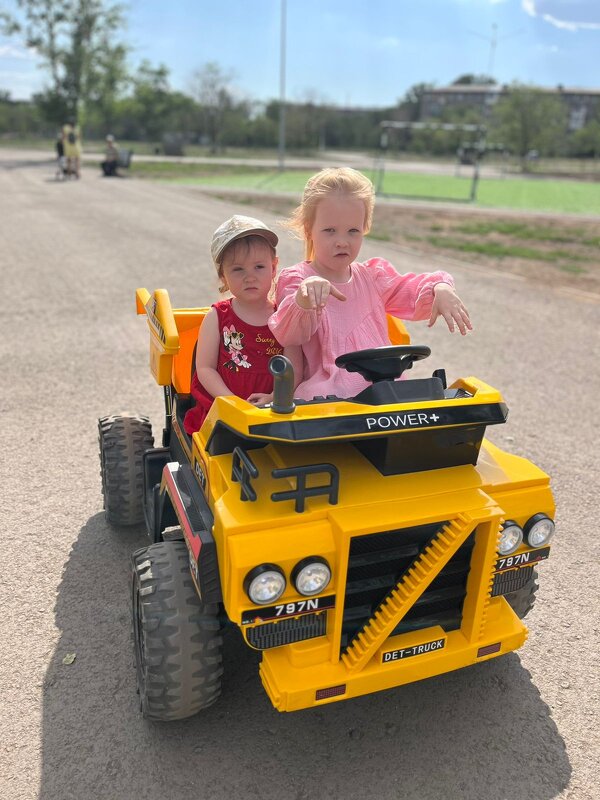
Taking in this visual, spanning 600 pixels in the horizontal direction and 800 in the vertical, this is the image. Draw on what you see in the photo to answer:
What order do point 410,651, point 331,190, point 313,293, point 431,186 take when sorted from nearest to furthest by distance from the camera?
point 410,651, point 313,293, point 331,190, point 431,186

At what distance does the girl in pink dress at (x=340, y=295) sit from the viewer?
278cm

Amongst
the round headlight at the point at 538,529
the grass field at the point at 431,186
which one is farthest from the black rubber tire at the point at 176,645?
the grass field at the point at 431,186

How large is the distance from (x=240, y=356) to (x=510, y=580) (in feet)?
4.98

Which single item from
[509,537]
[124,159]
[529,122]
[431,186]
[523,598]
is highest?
[529,122]

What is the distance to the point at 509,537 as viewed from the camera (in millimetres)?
2482

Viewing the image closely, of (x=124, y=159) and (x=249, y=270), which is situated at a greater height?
(x=249, y=270)

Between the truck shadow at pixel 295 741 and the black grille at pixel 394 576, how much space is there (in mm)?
520

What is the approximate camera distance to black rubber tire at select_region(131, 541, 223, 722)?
2.37 metres

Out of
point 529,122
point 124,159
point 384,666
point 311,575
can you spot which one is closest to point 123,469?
point 311,575

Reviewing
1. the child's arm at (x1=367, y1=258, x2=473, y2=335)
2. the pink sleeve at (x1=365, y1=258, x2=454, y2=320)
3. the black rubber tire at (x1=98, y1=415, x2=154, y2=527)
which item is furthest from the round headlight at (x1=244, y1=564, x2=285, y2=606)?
the black rubber tire at (x1=98, y1=415, x2=154, y2=527)

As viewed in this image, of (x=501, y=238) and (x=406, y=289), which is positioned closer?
(x=406, y=289)

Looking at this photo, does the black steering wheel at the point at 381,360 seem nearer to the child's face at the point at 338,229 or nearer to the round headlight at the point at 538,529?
the child's face at the point at 338,229

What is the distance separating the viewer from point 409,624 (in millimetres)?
2471

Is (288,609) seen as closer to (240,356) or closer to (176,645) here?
(176,645)
